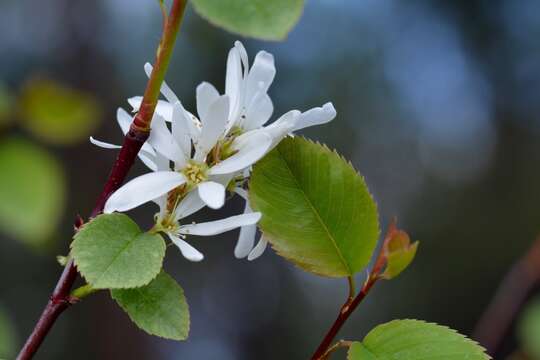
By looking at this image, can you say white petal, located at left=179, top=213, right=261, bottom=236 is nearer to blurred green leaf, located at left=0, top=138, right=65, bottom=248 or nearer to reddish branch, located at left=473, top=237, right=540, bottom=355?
blurred green leaf, located at left=0, top=138, right=65, bottom=248

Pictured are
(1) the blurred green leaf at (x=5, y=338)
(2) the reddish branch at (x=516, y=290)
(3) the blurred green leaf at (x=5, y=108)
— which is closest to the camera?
(1) the blurred green leaf at (x=5, y=338)

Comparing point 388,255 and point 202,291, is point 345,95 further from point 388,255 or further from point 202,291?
point 388,255

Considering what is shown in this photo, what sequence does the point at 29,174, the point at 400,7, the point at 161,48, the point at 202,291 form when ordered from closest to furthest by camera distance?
1. the point at 161,48
2. the point at 29,174
3. the point at 202,291
4. the point at 400,7

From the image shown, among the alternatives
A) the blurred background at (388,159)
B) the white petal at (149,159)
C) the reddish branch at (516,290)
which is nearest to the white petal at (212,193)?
the white petal at (149,159)

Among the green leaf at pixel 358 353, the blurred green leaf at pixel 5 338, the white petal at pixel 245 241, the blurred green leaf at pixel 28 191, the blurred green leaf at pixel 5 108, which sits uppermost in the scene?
the white petal at pixel 245 241

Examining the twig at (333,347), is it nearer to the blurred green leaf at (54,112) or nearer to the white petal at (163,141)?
the white petal at (163,141)

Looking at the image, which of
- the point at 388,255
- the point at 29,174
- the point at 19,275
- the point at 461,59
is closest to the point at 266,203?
the point at 388,255

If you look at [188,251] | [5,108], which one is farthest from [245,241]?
[5,108]
